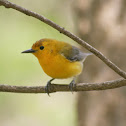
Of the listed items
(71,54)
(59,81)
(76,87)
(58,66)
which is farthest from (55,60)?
(59,81)

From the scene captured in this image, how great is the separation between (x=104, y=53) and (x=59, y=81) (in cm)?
239

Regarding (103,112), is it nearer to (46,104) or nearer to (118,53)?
(118,53)

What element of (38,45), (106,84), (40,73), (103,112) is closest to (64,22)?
(40,73)

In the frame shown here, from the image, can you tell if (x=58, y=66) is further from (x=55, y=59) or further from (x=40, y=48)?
(x=40, y=48)

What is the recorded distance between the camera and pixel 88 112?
6.66 meters

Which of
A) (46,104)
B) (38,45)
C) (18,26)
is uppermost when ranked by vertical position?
(38,45)

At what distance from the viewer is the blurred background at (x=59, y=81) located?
6441 mm

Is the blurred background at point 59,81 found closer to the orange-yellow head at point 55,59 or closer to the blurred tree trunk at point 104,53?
the blurred tree trunk at point 104,53

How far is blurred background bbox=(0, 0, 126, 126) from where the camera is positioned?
6.44m

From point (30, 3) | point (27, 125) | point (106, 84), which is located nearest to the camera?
point (106, 84)

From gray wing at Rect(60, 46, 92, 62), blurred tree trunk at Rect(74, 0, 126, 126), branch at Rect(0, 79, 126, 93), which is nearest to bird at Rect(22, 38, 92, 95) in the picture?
gray wing at Rect(60, 46, 92, 62)

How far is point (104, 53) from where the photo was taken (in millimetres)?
6551

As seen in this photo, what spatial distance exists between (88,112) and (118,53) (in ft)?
4.84

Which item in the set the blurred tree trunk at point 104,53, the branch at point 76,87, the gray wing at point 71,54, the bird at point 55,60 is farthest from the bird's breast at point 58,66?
the blurred tree trunk at point 104,53
